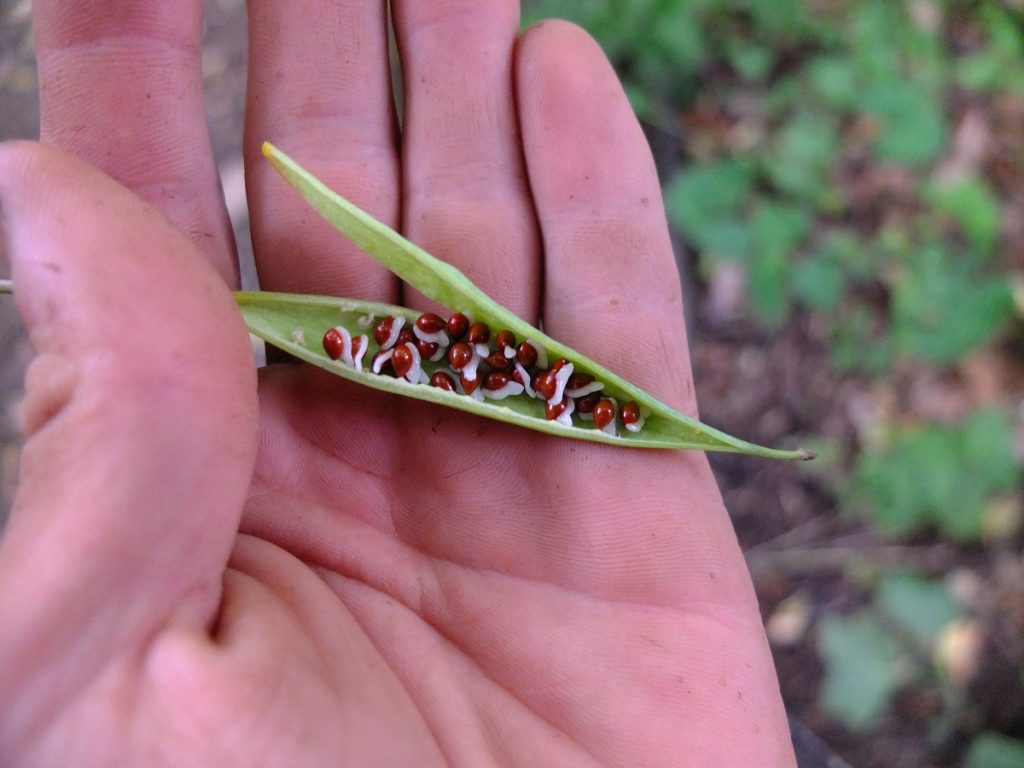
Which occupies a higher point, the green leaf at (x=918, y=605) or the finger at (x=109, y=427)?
the finger at (x=109, y=427)

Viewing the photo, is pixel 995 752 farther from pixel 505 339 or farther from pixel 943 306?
pixel 505 339

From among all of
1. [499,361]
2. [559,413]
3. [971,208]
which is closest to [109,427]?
[499,361]

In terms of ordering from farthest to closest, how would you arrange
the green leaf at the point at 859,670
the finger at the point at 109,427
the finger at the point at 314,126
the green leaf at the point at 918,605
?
the green leaf at the point at 918,605 → the green leaf at the point at 859,670 → the finger at the point at 314,126 → the finger at the point at 109,427

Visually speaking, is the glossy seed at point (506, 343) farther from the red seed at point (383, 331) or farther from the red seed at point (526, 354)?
the red seed at point (383, 331)

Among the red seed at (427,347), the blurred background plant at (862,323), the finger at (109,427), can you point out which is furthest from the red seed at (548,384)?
the blurred background plant at (862,323)

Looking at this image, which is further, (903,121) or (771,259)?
(903,121)
